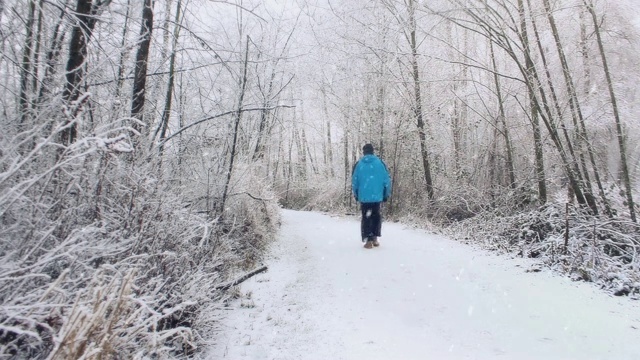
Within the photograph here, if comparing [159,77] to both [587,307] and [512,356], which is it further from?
[587,307]

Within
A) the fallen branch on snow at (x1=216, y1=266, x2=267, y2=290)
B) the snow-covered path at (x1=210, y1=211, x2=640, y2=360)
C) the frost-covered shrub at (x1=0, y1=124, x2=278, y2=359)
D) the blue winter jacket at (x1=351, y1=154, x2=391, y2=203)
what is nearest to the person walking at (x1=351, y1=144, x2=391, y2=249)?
the blue winter jacket at (x1=351, y1=154, x2=391, y2=203)

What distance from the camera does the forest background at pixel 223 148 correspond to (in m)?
2.45

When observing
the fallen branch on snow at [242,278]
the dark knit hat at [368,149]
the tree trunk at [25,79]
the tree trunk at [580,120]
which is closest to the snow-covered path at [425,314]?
the fallen branch on snow at [242,278]

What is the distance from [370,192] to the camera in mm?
7602

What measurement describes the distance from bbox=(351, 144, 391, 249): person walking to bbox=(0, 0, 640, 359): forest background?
2.14 meters

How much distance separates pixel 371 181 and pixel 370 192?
0.69ft

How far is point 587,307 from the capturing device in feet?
14.2

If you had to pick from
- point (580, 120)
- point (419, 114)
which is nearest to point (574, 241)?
point (580, 120)

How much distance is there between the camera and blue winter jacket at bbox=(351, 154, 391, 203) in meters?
7.59

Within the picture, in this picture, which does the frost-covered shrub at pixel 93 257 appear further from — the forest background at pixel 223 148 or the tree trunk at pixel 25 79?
the tree trunk at pixel 25 79

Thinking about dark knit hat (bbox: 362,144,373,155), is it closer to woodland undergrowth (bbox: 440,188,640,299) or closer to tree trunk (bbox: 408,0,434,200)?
woodland undergrowth (bbox: 440,188,640,299)

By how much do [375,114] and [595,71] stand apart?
7.42 m

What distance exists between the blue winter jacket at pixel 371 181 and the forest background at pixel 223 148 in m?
2.21

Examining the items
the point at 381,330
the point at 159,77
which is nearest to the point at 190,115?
the point at 159,77
